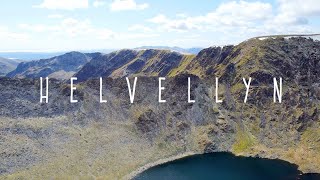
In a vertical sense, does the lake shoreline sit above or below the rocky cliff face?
below

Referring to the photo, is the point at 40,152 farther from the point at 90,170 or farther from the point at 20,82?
the point at 20,82

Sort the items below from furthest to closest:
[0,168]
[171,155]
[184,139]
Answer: [184,139] → [171,155] → [0,168]

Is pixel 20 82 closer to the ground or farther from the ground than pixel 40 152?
farther from the ground

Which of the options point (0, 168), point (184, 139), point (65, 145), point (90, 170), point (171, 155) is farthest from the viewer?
point (184, 139)

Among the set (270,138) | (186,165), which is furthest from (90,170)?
(270,138)

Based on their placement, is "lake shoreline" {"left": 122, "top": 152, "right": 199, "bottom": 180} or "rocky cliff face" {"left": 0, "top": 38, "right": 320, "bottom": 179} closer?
"rocky cliff face" {"left": 0, "top": 38, "right": 320, "bottom": 179}

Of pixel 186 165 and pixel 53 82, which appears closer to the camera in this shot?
pixel 186 165

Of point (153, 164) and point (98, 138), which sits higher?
point (98, 138)

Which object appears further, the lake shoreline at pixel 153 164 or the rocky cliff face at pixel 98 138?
the lake shoreline at pixel 153 164

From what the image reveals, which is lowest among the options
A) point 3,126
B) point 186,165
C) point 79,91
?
point 186,165

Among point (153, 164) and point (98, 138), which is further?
point (98, 138)

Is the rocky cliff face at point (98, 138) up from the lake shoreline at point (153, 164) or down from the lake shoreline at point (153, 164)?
up
